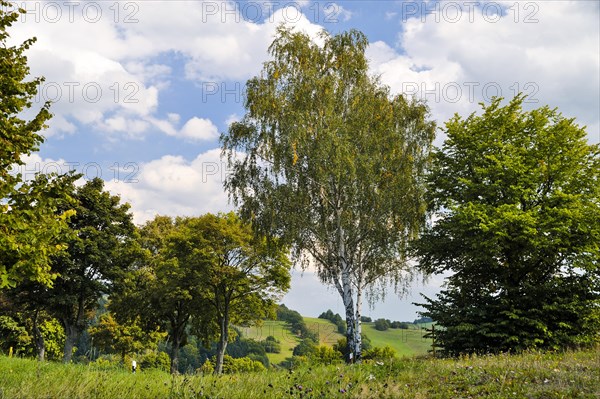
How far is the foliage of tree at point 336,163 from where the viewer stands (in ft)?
72.3

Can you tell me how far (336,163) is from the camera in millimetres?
21109

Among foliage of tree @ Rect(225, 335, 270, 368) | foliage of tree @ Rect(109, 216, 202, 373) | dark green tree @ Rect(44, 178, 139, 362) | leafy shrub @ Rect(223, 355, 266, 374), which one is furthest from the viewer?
foliage of tree @ Rect(225, 335, 270, 368)

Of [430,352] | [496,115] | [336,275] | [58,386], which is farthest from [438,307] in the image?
[58,386]

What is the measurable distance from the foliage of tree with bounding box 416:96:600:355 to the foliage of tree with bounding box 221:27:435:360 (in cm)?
204

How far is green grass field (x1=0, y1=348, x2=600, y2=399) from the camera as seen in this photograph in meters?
8.48

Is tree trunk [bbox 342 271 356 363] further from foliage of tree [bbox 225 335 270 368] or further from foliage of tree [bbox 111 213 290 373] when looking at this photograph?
foliage of tree [bbox 225 335 270 368]

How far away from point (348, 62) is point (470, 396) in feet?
61.1

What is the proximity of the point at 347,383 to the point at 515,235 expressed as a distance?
1396 cm

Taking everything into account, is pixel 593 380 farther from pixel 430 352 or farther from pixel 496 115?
pixel 496 115

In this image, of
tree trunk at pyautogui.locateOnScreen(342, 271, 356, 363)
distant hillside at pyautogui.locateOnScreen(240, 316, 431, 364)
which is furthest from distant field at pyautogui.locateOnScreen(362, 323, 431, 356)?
tree trunk at pyautogui.locateOnScreen(342, 271, 356, 363)

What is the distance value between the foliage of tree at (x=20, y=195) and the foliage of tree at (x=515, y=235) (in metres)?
16.5

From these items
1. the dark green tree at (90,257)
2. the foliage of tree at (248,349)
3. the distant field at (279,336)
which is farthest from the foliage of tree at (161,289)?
the distant field at (279,336)

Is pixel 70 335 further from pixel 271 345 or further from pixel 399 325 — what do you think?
pixel 399 325

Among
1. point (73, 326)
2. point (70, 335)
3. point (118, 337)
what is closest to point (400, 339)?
point (118, 337)
